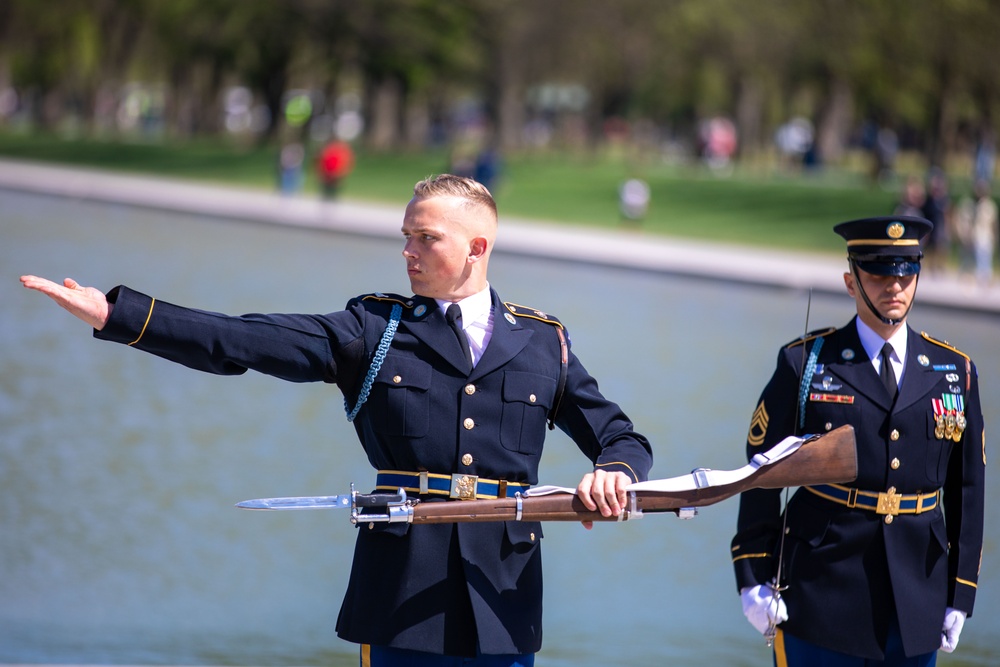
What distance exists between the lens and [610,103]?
62.2 meters

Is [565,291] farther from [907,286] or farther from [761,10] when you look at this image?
[761,10]

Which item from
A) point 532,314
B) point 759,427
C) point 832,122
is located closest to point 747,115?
point 832,122

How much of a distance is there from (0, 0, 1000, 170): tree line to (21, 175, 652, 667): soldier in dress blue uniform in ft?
91.6

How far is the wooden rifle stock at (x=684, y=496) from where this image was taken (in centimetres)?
320

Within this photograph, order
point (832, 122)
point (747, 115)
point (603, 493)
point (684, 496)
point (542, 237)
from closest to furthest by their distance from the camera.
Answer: point (603, 493)
point (684, 496)
point (542, 237)
point (747, 115)
point (832, 122)

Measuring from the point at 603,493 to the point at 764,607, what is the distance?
86 centimetres

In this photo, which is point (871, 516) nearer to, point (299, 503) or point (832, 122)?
point (299, 503)

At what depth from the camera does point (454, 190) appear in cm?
337

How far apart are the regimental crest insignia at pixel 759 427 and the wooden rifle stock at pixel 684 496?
1.49 feet

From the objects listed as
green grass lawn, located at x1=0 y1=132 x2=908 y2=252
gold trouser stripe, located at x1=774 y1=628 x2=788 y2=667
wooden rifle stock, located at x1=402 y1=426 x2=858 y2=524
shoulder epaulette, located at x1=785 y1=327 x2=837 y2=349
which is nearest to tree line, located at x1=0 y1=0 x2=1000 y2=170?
green grass lawn, located at x1=0 y1=132 x2=908 y2=252

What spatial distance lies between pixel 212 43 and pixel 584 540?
4194cm

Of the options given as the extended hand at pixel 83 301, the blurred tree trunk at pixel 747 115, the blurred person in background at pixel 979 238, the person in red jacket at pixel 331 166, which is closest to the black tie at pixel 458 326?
the extended hand at pixel 83 301

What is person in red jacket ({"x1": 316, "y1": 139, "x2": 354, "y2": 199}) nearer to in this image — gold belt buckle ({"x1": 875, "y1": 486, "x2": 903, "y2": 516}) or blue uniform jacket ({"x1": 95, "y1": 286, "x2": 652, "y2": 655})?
gold belt buckle ({"x1": 875, "y1": 486, "x2": 903, "y2": 516})

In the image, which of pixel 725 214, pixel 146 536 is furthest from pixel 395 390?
pixel 725 214
